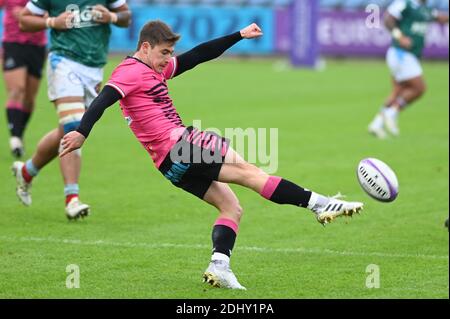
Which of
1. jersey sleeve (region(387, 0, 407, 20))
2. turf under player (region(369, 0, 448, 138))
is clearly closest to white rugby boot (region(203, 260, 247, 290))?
turf under player (region(369, 0, 448, 138))

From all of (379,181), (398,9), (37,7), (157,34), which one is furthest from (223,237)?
(398,9)

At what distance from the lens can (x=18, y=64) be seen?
12930mm

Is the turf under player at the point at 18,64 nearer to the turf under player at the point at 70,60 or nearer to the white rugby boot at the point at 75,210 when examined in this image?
the turf under player at the point at 70,60

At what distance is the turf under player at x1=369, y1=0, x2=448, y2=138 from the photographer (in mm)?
15984

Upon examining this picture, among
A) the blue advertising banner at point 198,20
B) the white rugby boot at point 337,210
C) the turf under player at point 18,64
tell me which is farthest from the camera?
the blue advertising banner at point 198,20

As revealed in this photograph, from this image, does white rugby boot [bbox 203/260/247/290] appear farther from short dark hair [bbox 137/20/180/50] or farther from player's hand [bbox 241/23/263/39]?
player's hand [bbox 241/23/263/39]

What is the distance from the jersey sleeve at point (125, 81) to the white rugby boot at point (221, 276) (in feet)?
4.38

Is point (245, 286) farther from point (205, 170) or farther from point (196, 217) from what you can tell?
point (196, 217)

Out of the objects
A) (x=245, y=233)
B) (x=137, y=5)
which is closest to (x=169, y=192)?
(x=245, y=233)

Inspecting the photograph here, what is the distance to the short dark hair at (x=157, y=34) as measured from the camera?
6816 mm

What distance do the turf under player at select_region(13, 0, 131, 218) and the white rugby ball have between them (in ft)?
10.0

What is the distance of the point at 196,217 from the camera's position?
Result: 31.5 ft

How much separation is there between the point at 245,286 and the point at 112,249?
5.26 feet

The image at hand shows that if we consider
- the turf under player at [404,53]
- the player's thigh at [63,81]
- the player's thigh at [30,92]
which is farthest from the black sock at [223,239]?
the turf under player at [404,53]
